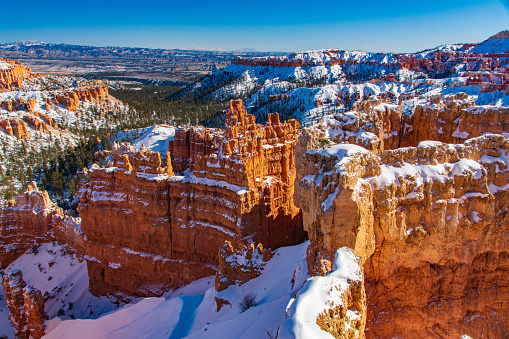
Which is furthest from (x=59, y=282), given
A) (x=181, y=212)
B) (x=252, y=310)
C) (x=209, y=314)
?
(x=252, y=310)

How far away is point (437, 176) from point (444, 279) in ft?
10.0

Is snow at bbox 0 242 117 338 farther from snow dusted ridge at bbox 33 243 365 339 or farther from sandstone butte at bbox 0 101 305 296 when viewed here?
snow dusted ridge at bbox 33 243 365 339

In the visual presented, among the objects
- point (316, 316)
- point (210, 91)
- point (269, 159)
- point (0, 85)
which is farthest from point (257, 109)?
point (316, 316)

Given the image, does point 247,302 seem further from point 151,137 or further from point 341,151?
point 151,137

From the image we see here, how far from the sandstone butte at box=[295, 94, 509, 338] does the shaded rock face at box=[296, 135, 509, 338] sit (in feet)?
0.09

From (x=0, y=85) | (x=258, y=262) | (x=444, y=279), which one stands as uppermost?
(x=0, y=85)

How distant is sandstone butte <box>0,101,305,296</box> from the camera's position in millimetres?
16453

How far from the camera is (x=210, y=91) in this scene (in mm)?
125688

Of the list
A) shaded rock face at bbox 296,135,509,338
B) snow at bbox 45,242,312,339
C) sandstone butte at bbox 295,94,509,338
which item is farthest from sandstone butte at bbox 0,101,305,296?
shaded rock face at bbox 296,135,509,338

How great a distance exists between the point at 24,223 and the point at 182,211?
56.1 ft

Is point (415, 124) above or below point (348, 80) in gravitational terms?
below

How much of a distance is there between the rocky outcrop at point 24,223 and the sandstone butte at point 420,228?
24.3 m

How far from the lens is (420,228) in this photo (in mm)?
8797

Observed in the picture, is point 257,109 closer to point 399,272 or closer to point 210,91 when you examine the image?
point 210,91
